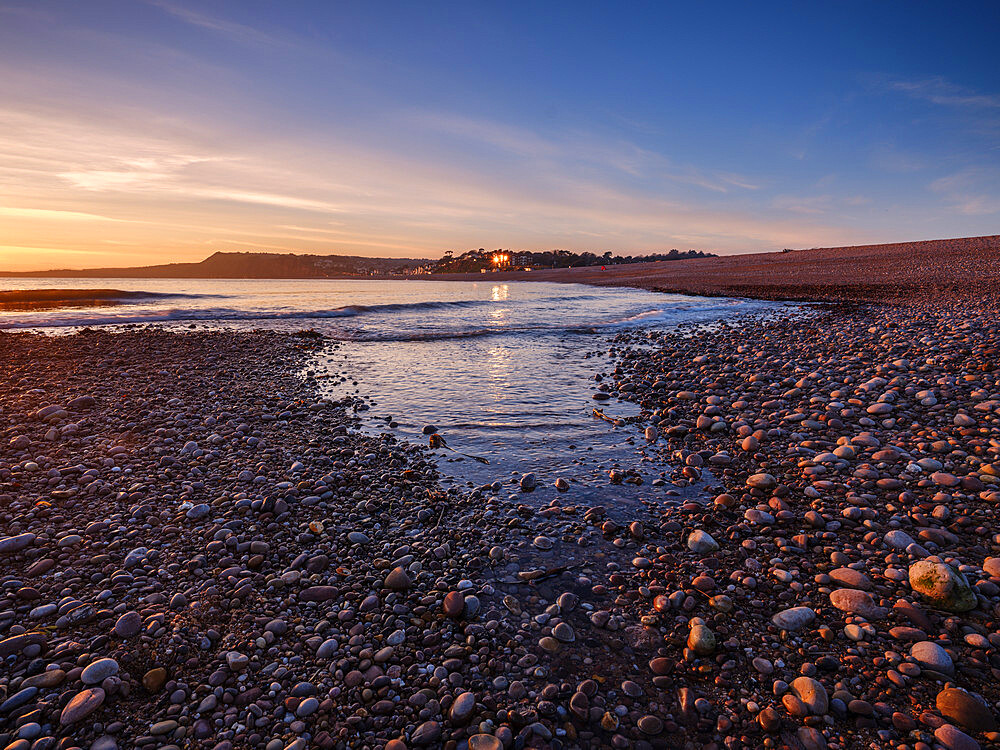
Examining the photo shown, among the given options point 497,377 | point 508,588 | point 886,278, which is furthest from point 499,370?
point 886,278

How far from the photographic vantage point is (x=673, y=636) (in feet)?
9.88

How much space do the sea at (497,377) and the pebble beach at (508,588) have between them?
0.48m

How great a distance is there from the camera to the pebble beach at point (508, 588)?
8.09ft

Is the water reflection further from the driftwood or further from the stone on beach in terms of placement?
the stone on beach

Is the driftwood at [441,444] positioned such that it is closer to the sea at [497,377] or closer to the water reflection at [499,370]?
the sea at [497,377]

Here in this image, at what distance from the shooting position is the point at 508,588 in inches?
141

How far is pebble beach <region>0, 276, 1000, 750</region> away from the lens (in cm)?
246

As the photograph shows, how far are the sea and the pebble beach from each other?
48 centimetres

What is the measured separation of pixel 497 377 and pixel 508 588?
24.7ft

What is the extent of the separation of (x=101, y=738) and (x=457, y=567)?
2.35m

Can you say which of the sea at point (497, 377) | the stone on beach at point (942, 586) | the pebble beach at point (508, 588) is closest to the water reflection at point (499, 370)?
the sea at point (497, 377)

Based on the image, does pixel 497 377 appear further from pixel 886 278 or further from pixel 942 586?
pixel 886 278

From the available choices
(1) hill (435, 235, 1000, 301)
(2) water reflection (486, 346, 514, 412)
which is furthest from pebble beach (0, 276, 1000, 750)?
(1) hill (435, 235, 1000, 301)

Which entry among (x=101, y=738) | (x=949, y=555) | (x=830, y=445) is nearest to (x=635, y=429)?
(x=830, y=445)
